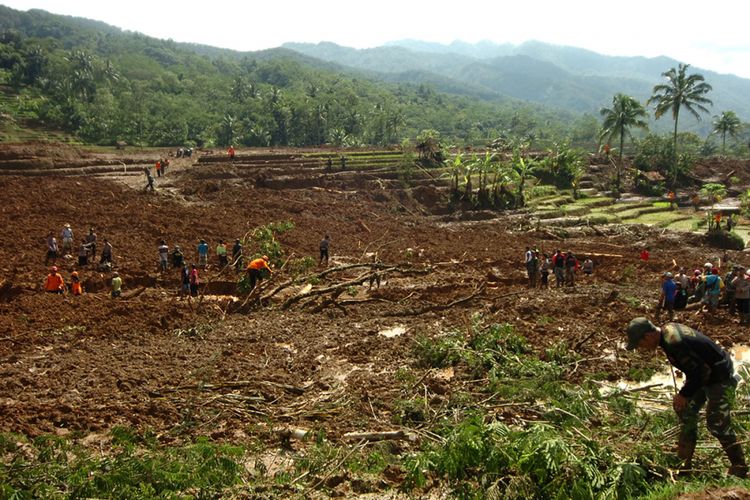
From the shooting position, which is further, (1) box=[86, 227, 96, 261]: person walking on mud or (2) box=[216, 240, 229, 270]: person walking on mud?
(1) box=[86, 227, 96, 261]: person walking on mud

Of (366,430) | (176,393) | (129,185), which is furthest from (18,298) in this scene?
(129,185)

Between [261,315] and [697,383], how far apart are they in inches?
409

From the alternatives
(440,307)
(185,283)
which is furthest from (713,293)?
(185,283)

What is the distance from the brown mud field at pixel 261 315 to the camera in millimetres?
7863

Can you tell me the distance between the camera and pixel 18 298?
43.5ft

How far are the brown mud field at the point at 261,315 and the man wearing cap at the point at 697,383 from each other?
260cm

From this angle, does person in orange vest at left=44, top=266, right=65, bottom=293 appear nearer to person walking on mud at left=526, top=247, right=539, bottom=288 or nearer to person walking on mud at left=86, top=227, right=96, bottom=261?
person walking on mud at left=86, top=227, right=96, bottom=261

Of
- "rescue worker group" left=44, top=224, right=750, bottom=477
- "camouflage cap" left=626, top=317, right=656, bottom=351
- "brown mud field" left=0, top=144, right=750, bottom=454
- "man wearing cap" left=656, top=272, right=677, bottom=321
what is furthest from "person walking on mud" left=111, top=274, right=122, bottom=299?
"man wearing cap" left=656, top=272, right=677, bottom=321

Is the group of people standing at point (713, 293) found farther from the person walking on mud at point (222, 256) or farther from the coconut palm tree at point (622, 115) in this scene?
the coconut palm tree at point (622, 115)

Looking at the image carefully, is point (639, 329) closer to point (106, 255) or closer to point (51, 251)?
point (106, 255)

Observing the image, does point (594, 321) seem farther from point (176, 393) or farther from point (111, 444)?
point (111, 444)

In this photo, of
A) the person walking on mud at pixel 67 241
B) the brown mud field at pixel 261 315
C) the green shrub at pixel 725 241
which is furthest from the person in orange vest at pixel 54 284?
the green shrub at pixel 725 241

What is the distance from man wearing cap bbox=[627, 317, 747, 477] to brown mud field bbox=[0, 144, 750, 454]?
102 inches

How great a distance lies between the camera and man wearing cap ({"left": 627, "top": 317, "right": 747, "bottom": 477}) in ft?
16.5
